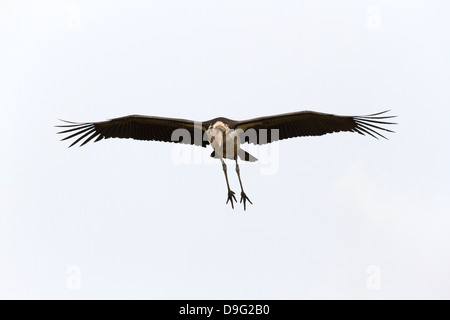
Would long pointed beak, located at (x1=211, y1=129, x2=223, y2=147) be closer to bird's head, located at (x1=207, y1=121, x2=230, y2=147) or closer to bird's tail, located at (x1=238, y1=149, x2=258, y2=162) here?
bird's head, located at (x1=207, y1=121, x2=230, y2=147)

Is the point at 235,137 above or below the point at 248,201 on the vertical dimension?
above

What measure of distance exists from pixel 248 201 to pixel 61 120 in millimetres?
5514

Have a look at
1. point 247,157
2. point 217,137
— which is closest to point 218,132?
point 217,137

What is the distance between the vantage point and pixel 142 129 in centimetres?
2194

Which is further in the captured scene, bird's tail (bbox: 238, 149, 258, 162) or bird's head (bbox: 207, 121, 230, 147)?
bird's tail (bbox: 238, 149, 258, 162)

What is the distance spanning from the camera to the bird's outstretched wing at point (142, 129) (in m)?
21.5

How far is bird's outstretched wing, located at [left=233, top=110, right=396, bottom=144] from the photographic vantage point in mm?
21000

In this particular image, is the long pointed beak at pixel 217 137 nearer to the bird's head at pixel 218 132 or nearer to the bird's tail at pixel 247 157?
the bird's head at pixel 218 132

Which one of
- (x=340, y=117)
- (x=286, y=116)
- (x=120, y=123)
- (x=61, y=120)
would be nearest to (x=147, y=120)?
(x=120, y=123)

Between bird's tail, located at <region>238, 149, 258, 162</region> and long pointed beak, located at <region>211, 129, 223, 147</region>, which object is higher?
long pointed beak, located at <region>211, 129, 223, 147</region>

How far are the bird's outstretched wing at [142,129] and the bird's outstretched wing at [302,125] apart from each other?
4.63ft

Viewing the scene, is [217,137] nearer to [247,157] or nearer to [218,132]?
[218,132]

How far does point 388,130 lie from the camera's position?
2072 centimetres

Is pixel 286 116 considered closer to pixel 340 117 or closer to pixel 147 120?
pixel 340 117
